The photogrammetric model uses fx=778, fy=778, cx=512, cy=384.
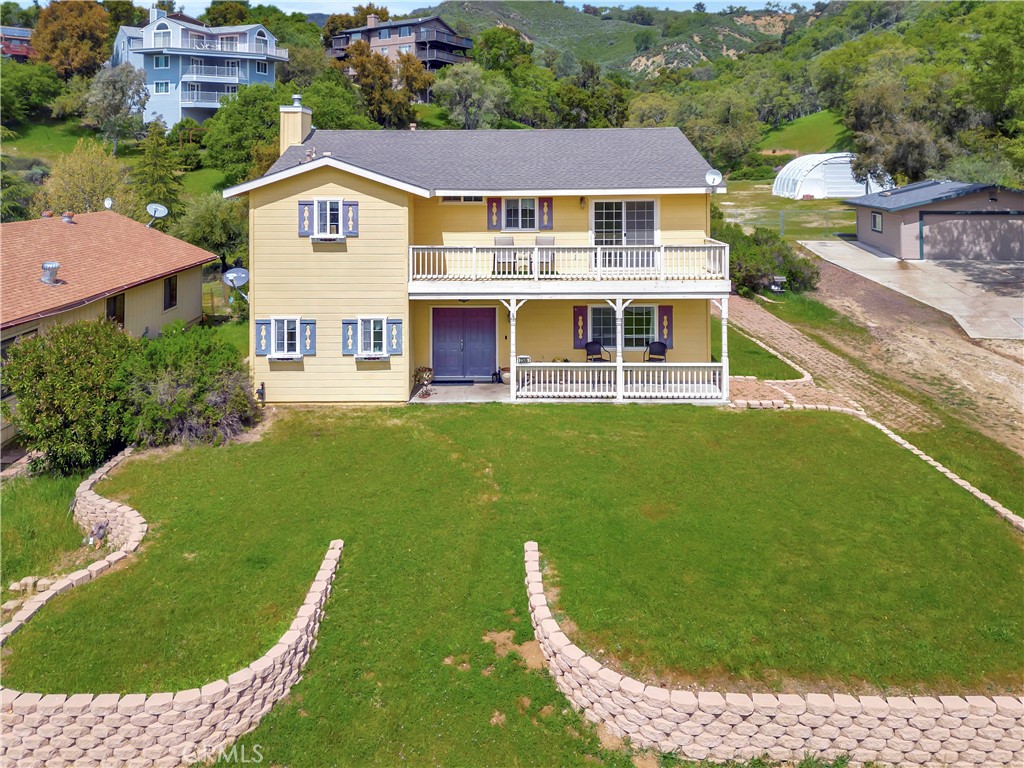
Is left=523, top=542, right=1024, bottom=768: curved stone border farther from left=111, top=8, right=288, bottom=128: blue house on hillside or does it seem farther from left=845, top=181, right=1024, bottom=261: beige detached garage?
left=111, top=8, right=288, bottom=128: blue house on hillside

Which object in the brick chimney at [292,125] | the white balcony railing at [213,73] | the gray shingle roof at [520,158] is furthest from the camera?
the white balcony railing at [213,73]

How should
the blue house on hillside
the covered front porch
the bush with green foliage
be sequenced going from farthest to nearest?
the blue house on hillside < the bush with green foliage < the covered front porch

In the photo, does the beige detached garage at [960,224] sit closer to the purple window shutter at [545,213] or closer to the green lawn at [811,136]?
the purple window shutter at [545,213]

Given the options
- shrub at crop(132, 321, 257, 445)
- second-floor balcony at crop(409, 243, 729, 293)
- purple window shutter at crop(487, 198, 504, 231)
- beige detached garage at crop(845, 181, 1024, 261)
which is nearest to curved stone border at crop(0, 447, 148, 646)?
shrub at crop(132, 321, 257, 445)

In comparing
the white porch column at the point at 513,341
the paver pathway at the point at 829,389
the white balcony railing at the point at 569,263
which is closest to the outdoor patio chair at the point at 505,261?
the white balcony railing at the point at 569,263

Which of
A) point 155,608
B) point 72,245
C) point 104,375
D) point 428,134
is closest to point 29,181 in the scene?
point 72,245

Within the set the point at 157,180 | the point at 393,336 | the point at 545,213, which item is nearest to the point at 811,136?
the point at 157,180
